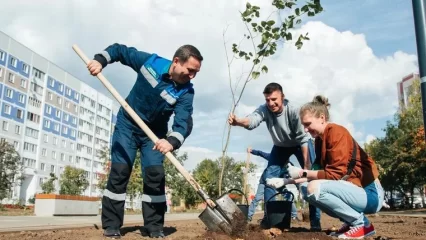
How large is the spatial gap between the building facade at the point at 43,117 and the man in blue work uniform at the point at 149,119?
4710cm

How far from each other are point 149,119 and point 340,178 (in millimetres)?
2004

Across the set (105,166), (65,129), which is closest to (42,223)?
(105,166)

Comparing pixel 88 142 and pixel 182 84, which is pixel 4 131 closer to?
pixel 88 142

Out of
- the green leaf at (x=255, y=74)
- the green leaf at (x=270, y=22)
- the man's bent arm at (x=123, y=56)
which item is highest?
the green leaf at (x=270, y=22)

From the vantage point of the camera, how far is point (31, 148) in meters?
59.1

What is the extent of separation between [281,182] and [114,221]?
5.68 ft

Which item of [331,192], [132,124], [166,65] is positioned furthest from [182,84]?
[331,192]

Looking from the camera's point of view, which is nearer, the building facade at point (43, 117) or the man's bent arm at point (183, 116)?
the man's bent arm at point (183, 116)

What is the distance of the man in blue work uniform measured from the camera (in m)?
4.15

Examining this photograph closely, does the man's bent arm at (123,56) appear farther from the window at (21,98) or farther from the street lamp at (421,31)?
the window at (21,98)

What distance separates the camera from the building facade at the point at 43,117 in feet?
175

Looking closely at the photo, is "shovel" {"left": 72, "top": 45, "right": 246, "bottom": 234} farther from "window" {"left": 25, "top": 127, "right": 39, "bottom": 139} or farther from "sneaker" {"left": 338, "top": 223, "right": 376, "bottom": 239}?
"window" {"left": 25, "top": 127, "right": 39, "bottom": 139}

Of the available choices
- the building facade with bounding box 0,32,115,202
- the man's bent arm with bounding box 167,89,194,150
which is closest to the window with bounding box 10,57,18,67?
the building facade with bounding box 0,32,115,202

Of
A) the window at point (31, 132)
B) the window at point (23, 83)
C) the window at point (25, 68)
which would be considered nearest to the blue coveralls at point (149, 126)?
the window at point (23, 83)
